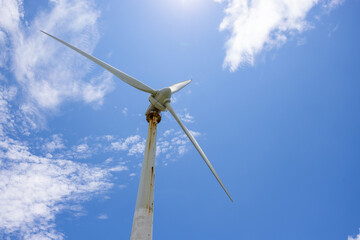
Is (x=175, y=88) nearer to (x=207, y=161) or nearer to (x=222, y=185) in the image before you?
(x=207, y=161)

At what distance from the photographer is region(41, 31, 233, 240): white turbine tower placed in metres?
11.8

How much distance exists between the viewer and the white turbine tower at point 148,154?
38.7 feet

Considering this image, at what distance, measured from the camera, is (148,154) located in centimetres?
1492

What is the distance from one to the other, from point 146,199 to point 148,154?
122 inches

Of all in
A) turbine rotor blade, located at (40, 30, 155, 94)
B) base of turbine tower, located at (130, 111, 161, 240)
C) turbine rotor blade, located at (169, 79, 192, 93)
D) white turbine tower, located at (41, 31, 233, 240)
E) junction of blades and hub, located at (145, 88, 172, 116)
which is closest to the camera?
base of turbine tower, located at (130, 111, 161, 240)

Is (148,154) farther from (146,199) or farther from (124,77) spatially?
(124,77)

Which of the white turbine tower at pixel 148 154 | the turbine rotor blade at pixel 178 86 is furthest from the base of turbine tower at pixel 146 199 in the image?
the turbine rotor blade at pixel 178 86

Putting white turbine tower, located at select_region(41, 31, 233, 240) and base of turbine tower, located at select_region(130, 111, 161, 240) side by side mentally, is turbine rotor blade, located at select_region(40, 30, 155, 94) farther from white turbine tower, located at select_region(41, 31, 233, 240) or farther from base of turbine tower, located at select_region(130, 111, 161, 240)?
base of turbine tower, located at select_region(130, 111, 161, 240)

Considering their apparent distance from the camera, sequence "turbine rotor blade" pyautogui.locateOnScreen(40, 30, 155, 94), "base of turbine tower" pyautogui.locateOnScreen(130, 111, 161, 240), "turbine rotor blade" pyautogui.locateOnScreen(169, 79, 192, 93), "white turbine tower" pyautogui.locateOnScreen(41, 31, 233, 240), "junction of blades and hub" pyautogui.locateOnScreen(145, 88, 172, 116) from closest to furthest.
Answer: "base of turbine tower" pyautogui.locateOnScreen(130, 111, 161, 240) → "white turbine tower" pyautogui.locateOnScreen(41, 31, 233, 240) → "junction of blades and hub" pyautogui.locateOnScreen(145, 88, 172, 116) → "turbine rotor blade" pyautogui.locateOnScreen(40, 30, 155, 94) → "turbine rotor blade" pyautogui.locateOnScreen(169, 79, 192, 93)

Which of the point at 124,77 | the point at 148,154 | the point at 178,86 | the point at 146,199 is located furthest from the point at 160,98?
the point at 146,199

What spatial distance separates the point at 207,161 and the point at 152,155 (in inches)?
239

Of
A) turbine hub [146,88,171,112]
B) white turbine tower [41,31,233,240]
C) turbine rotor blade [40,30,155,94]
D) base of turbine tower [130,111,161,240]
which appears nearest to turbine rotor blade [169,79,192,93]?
white turbine tower [41,31,233,240]

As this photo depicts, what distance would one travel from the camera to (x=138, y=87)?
20250mm

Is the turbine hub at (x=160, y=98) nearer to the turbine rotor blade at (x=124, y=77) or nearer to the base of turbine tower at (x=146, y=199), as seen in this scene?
the turbine rotor blade at (x=124, y=77)
